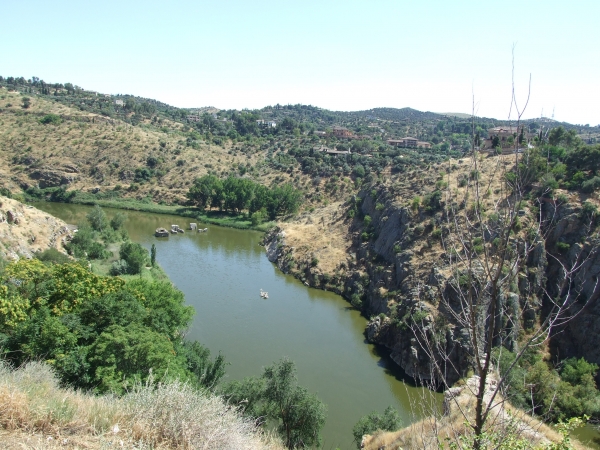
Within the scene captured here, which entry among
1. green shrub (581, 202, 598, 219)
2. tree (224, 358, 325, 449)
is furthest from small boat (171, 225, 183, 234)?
green shrub (581, 202, 598, 219)

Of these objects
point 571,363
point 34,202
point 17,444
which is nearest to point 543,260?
point 571,363

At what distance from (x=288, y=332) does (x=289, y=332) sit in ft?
0.24

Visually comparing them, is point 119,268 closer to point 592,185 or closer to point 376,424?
point 376,424

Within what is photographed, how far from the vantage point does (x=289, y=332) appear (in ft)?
96.9

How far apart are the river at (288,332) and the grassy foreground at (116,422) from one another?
30.0ft

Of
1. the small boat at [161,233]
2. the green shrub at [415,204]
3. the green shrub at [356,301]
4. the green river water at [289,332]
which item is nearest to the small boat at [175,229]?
the small boat at [161,233]

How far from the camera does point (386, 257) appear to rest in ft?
119

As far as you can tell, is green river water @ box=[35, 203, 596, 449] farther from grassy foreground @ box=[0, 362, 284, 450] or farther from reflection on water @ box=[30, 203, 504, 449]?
grassy foreground @ box=[0, 362, 284, 450]

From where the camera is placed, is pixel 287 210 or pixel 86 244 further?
pixel 287 210

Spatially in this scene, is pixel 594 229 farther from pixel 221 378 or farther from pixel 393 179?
pixel 221 378

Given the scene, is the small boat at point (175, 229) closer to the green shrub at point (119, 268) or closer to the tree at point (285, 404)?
the green shrub at point (119, 268)

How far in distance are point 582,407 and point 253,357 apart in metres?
16.4

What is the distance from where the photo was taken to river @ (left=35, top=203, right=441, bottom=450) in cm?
2284

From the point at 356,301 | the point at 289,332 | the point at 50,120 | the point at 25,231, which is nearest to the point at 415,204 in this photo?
the point at 356,301
